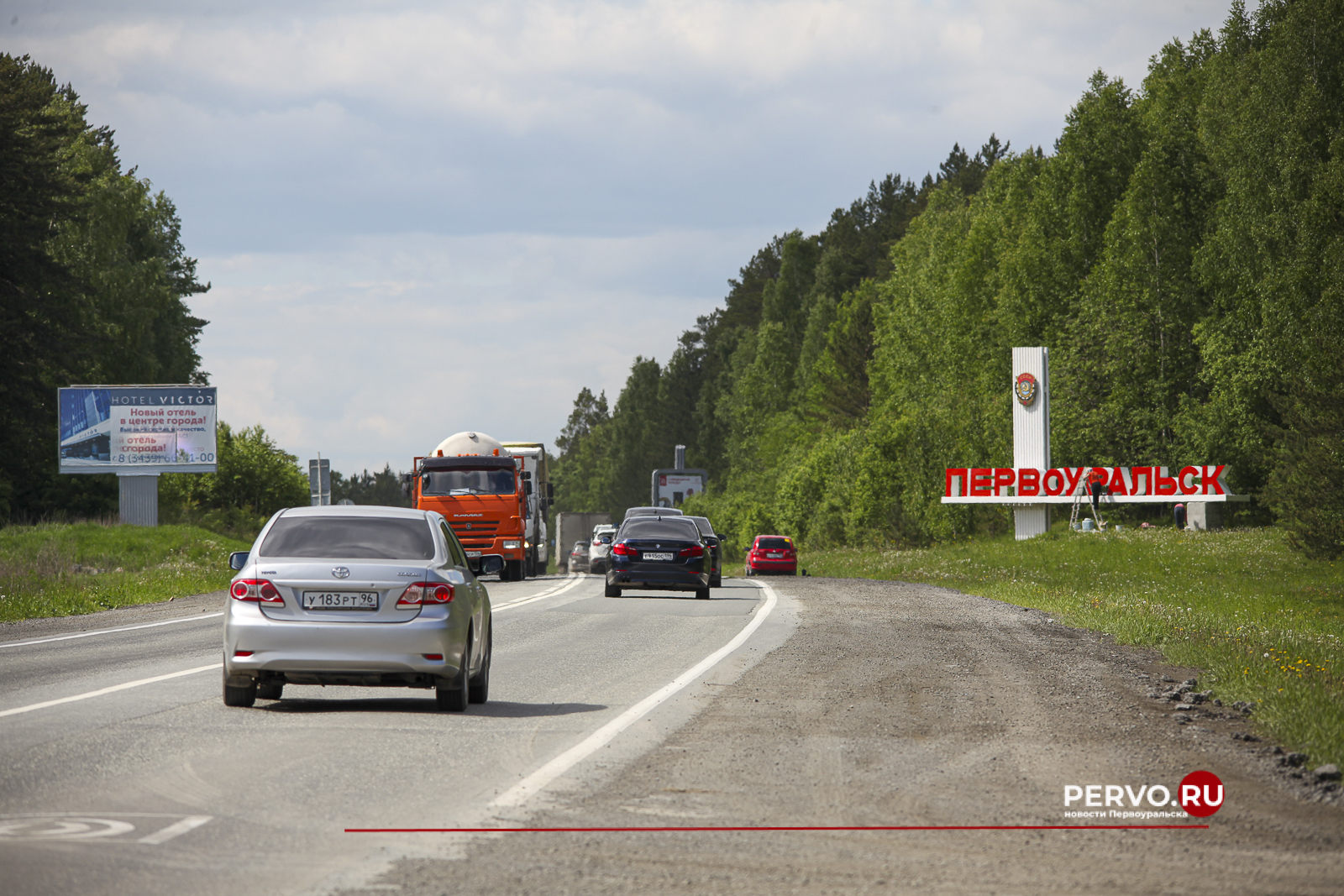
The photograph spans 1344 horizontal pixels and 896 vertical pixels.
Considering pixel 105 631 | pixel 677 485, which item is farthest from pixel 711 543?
pixel 677 485

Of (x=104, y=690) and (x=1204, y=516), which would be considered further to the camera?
(x=1204, y=516)

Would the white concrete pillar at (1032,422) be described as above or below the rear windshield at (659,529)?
above

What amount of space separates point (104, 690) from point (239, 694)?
2.05 m

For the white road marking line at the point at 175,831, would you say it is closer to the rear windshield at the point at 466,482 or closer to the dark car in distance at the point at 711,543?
the dark car in distance at the point at 711,543

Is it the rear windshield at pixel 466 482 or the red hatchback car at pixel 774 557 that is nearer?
the rear windshield at pixel 466 482

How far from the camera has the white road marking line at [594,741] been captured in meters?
7.61

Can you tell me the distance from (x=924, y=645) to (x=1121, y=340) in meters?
45.5

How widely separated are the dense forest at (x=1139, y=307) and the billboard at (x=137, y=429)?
111 ft

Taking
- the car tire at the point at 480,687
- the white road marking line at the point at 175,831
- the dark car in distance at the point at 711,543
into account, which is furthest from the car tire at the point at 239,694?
the dark car in distance at the point at 711,543

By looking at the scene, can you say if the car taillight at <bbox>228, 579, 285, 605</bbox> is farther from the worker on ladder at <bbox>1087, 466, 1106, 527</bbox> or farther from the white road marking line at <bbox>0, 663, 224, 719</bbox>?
the worker on ladder at <bbox>1087, 466, 1106, 527</bbox>

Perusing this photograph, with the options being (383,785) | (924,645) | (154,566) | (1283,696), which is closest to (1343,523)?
(924,645)

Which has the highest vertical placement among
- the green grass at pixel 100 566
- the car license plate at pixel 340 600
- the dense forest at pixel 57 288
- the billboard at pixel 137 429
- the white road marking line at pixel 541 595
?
the dense forest at pixel 57 288

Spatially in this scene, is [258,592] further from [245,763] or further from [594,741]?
[594,741]

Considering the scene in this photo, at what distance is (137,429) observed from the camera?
50.8m
